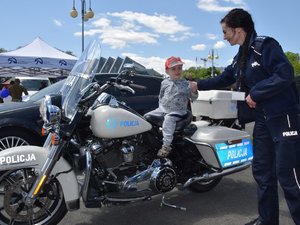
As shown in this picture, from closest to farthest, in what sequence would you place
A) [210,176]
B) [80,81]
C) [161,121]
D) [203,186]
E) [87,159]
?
[87,159], [80,81], [161,121], [210,176], [203,186]

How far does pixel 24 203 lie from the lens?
305cm

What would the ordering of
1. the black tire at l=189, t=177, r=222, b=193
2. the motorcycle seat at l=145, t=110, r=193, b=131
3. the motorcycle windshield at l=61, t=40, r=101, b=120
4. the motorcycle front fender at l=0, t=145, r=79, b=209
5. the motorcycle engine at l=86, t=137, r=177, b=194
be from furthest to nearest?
the black tire at l=189, t=177, r=222, b=193, the motorcycle seat at l=145, t=110, r=193, b=131, the motorcycle engine at l=86, t=137, r=177, b=194, the motorcycle windshield at l=61, t=40, r=101, b=120, the motorcycle front fender at l=0, t=145, r=79, b=209

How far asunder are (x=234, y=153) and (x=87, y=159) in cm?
170

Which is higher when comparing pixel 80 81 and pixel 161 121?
pixel 80 81

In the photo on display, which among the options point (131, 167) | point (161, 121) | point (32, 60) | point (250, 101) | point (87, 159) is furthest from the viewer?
point (32, 60)

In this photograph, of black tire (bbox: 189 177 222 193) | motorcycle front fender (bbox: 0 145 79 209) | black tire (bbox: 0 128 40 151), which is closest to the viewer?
motorcycle front fender (bbox: 0 145 79 209)

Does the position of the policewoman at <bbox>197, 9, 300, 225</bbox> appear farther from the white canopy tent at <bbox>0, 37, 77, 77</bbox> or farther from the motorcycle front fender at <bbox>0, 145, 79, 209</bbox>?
the white canopy tent at <bbox>0, 37, 77, 77</bbox>

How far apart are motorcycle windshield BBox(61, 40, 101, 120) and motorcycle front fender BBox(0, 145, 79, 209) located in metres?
0.41

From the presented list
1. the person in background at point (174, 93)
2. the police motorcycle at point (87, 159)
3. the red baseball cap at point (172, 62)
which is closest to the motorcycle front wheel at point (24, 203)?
the police motorcycle at point (87, 159)

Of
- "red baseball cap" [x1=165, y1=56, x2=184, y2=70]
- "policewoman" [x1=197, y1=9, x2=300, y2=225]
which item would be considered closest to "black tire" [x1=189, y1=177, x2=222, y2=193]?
"policewoman" [x1=197, y1=9, x2=300, y2=225]

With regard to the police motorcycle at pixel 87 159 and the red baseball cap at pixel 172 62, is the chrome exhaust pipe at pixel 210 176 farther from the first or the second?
the red baseball cap at pixel 172 62

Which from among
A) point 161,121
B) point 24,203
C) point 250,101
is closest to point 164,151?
point 161,121

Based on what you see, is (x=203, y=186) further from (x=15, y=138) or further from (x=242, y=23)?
(x=15, y=138)

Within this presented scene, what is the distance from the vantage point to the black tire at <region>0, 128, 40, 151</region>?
210 inches
